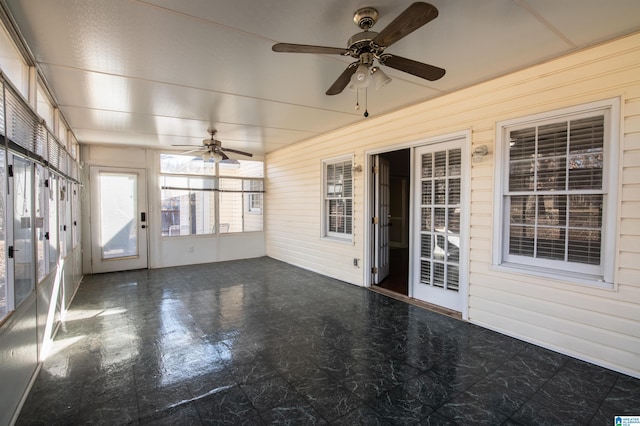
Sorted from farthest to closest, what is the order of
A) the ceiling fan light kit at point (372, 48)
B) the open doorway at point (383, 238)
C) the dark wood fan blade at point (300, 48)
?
1. the open doorway at point (383, 238)
2. the dark wood fan blade at point (300, 48)
3. the ceiling fan light kit at point (372, 48)

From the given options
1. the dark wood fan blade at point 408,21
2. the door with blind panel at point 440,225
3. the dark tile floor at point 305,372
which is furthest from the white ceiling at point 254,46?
the dark tile floor at point 305,372

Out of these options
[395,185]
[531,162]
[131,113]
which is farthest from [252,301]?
[395,185]

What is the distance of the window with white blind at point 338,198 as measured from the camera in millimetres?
5609

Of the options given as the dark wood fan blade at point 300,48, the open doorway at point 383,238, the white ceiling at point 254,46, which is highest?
the white ceiling at point 254,46

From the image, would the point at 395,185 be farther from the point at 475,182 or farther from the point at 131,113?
the point at 131,113

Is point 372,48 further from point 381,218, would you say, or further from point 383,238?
point 383,238

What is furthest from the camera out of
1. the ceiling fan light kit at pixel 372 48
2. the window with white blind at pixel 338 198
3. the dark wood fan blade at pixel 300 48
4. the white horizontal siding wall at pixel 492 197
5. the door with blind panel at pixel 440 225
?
the window with white blind at pixel 338 198

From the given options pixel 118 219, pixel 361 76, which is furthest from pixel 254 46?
pixel 118 219

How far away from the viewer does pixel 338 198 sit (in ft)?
19.0

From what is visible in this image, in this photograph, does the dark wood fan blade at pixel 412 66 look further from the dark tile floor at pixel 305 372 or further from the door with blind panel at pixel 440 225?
the dark tile floor at pixel 305 372

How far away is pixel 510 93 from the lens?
3.26 meters

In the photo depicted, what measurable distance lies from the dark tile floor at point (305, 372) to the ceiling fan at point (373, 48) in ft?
7.78

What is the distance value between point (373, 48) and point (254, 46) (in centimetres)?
105

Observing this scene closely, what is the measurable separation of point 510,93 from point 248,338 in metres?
3.78
